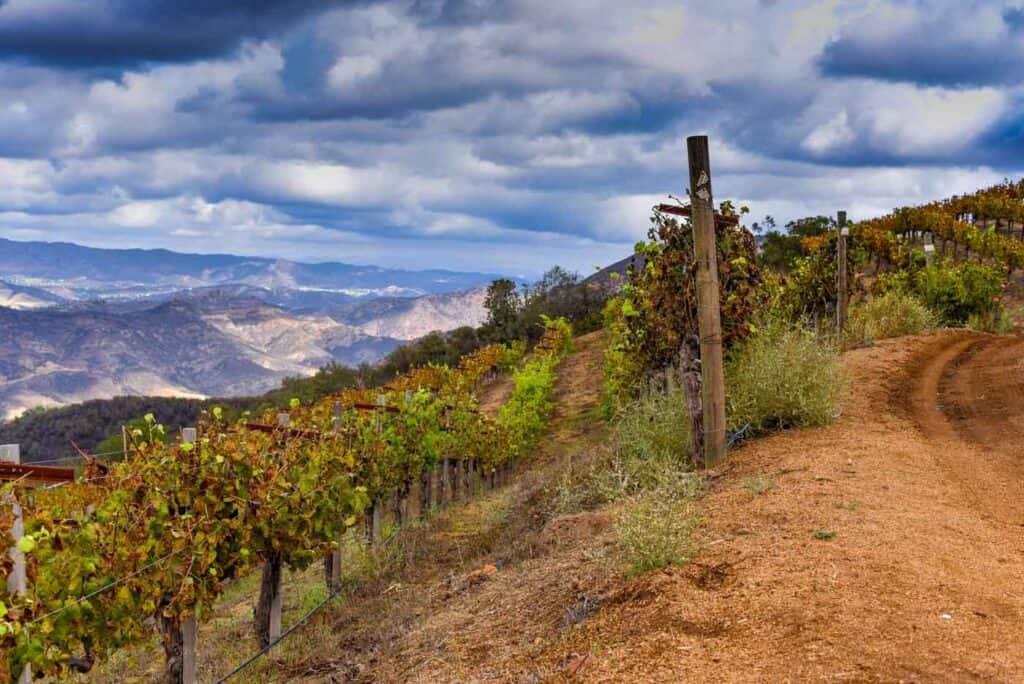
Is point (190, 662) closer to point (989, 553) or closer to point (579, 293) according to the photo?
point (989, 553)

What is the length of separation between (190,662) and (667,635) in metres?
5.54

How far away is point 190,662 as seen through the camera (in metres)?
9.11

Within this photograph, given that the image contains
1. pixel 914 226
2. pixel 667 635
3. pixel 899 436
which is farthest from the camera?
pixel 914 226

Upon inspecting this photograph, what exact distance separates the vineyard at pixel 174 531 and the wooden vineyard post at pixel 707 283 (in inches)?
196

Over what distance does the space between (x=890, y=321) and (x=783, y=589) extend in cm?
2083

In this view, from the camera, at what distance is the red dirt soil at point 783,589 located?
5.58 metres

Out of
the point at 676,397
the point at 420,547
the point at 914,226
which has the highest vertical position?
the point at 914,226

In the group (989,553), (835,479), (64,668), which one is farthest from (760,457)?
(64,668)

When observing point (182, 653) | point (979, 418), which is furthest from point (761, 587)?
point (979, 418)

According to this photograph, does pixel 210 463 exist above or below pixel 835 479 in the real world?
above

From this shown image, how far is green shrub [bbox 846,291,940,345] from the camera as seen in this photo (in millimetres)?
24741

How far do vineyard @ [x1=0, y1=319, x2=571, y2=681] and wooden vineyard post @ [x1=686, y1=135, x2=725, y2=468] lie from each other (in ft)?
16.3

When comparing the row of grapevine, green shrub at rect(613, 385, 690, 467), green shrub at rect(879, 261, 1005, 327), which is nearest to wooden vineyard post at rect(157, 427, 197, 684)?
green shrub at rect(613, 385, 690, 467)

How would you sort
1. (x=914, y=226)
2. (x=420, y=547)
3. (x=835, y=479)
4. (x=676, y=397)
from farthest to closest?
(x=914, y=226)
(x=420, y=547)
(x=676, y=397)
(x=835, y=479)
